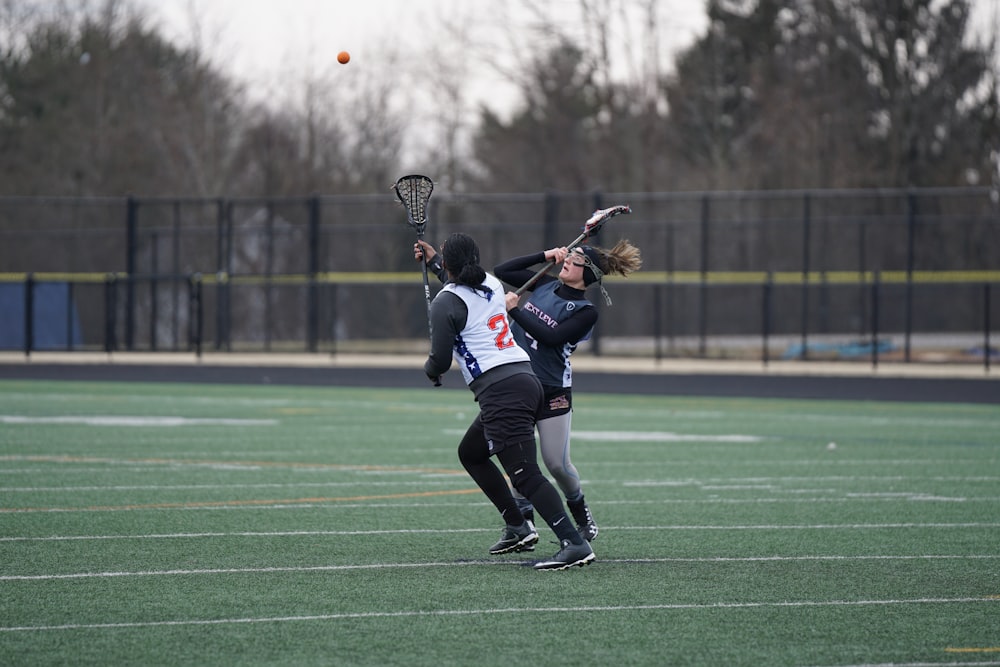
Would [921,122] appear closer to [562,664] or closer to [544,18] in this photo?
[544,18]

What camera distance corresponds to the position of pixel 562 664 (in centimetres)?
603

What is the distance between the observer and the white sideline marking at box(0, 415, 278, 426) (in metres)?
18.1

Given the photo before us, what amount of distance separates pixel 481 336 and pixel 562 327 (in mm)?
537

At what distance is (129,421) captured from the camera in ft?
60.5

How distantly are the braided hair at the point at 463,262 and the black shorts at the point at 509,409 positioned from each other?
605mm

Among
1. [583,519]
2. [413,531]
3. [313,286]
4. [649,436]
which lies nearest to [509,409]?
[583,519]

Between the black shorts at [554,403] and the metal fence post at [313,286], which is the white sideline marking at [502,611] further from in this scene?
the metal fence post at [313,286]

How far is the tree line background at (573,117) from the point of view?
42.2 m

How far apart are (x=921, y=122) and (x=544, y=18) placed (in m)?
12.4

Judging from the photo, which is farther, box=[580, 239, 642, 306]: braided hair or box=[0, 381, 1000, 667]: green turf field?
box=[580, 239, 642, 306]: braided hair

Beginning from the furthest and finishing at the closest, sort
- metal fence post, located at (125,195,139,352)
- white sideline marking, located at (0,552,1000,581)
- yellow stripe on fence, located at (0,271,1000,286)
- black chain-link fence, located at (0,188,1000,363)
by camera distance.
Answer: metal fence post, located at (125,195,139,352) < black chain-link fence, located at (0,188,1000,363) < yellow stripe on fence, located at (0,271,1000,286) < white sideline marking, located at (0,552,1000,581)

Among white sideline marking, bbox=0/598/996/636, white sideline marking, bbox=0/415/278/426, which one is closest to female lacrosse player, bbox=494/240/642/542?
white sideline marking, bbox=0/598/996/636

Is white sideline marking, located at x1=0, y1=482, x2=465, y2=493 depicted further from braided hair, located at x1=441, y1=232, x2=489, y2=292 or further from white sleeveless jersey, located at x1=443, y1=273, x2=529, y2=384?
braided hair, located at x1=441, y1=232, x2=489, y2=292

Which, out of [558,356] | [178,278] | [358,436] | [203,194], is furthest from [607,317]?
[558,356]
